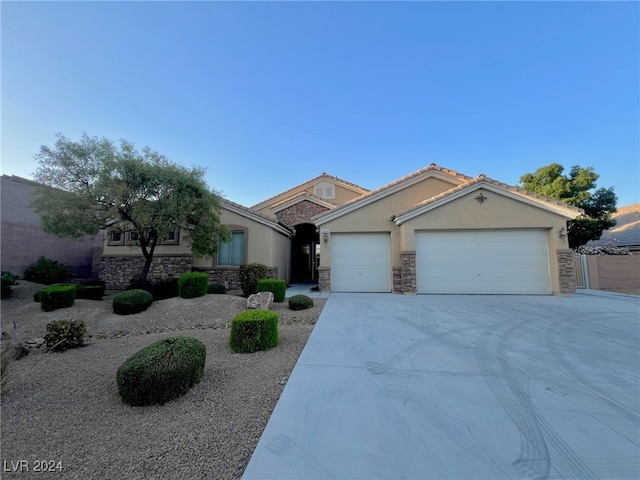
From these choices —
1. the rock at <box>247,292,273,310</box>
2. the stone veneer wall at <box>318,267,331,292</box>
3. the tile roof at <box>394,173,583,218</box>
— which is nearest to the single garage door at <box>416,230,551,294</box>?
the tile roof at <box>394,173,583,218</box>

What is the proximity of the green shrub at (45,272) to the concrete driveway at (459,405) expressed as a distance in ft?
45.3

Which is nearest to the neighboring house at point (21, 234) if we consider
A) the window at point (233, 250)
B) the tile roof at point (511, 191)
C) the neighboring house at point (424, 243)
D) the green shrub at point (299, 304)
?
the neighboring house at point (424, 243)

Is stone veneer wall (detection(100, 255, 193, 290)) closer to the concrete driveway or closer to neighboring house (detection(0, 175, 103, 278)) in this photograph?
neighboring house (detection(0, 175, 103, 278))

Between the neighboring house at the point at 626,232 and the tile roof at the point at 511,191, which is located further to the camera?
the neighboring house at the point at 626,232

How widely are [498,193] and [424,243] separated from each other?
3502 millimetres

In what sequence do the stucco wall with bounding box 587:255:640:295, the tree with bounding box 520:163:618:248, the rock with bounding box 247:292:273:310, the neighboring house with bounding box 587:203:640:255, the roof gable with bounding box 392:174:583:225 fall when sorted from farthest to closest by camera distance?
the neighboring house with bounding box 587:203:640:255 → the tree with bounding box 520:163:618:248 → the stucco wall with bounding box 587:255:640:295 → the roof gable with bounding box 392:174:583:225 → the rock with bounding box 247:292:273:310

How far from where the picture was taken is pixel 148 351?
133 inches

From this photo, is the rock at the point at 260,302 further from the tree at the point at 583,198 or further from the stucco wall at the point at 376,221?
the tree at the point at 583,198

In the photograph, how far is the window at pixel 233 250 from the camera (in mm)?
12430

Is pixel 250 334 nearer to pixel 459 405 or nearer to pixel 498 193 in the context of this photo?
pixel 459 405

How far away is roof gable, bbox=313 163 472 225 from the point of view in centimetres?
1123

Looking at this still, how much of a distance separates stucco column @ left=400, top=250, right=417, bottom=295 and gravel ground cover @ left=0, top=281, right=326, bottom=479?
228 inches

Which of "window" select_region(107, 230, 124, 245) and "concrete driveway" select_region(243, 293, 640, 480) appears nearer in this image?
"concrete driveway" select_region(243, 293, 640, 480)

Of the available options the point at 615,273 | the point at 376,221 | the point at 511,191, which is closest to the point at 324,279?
the point at 376,221
